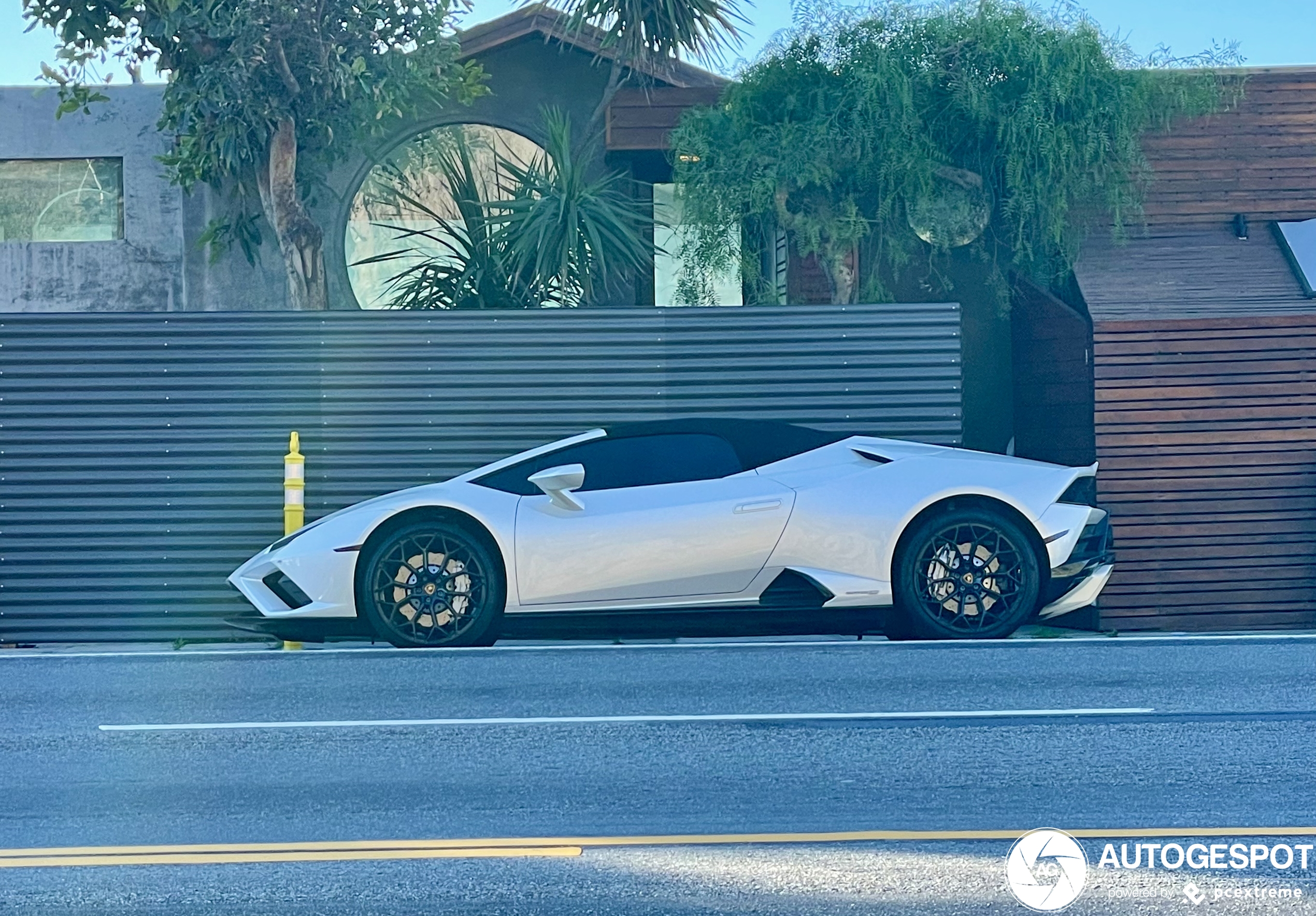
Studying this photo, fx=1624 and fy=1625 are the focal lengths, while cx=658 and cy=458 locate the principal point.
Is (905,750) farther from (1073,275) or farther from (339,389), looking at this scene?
(1073,275)

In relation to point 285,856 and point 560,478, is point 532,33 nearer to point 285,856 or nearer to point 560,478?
point 560,478

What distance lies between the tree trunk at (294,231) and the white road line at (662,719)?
8830 millimetres

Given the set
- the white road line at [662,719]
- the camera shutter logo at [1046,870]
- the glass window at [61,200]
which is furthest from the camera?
the glass window at [61,200]

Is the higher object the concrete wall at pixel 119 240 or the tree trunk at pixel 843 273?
the concrete wall at pixel 119 240

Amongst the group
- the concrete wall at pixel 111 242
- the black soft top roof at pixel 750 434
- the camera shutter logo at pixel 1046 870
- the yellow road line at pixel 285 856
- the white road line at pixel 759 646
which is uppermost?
the concrete wall at pixel 111 242

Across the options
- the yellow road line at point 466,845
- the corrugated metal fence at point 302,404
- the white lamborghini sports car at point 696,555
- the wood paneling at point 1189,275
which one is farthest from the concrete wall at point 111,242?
the yellow road line at point 466,845

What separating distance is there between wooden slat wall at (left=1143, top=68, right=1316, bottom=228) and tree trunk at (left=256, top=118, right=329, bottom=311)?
7.18 m

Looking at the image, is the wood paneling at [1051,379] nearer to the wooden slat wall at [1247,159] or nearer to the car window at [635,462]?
the wooden slat wall at [1247,159]

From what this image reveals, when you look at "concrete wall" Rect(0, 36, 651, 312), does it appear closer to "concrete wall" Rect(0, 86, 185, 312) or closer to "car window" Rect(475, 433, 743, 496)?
"concrete wall" Rect(0, 86, 185, 312)

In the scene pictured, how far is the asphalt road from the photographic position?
12.7 ft

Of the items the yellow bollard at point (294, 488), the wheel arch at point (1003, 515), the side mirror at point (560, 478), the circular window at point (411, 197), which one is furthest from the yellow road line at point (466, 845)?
the circular window at point (411, 197)

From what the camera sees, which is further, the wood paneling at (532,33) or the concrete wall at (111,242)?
the concrete wall at (111,242)

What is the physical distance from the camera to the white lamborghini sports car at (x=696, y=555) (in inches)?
333

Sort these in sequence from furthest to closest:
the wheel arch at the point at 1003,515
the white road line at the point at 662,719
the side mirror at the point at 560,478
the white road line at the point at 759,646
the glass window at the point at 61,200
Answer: the glass window at the point at 61,200
the wheel arch at the point at 1003,515
the side mirror at the point at 560,478
the white road line at the point at 759,646
the white road line at the point at 662,719
